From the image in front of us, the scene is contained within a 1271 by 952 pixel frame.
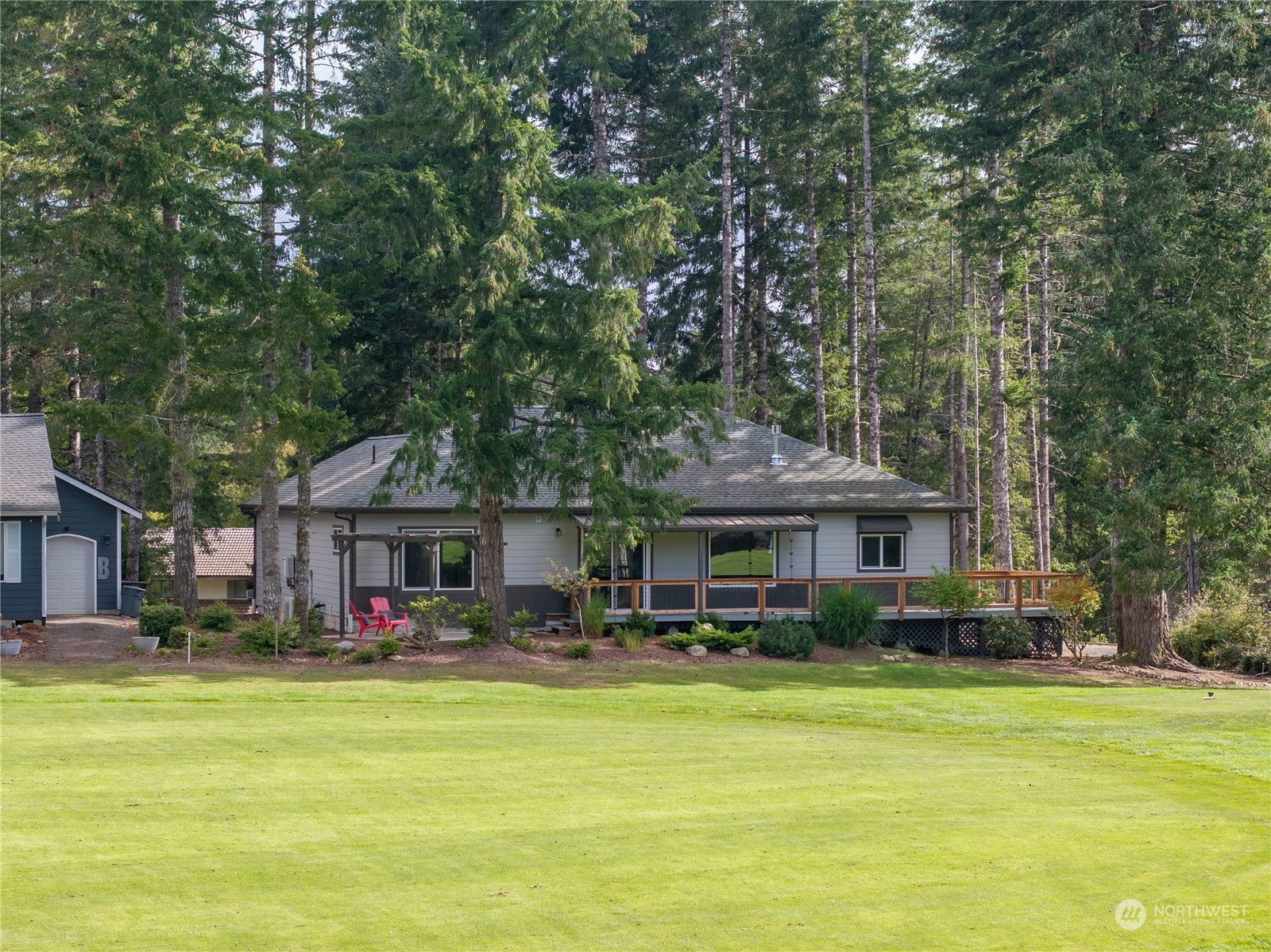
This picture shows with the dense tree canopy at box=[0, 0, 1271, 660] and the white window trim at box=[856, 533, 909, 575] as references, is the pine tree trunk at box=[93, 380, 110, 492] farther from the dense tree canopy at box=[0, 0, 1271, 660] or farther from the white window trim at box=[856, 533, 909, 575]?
the white window trim at box=[856, 533, 909, 575]

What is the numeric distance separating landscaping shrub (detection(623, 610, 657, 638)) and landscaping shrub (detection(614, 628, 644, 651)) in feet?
1.03

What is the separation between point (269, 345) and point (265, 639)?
5.25 metres

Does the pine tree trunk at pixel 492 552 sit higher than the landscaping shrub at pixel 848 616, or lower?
higher

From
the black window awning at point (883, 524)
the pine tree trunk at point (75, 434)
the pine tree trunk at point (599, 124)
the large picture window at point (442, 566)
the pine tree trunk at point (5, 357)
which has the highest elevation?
the pine tree trunk at point (599, 124)

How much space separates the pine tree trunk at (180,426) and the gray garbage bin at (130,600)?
9.94ft

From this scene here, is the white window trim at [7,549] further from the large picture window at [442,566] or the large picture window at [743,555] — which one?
the large picture window at [743,555]

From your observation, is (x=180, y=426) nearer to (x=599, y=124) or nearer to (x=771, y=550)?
(x=771, y=550)

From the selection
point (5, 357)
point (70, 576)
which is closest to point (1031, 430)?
point (70, 576)

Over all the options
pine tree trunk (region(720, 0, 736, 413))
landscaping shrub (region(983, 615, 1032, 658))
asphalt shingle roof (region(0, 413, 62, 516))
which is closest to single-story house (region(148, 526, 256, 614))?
asphalt shingle roof (region(0, 413, 62, 516))

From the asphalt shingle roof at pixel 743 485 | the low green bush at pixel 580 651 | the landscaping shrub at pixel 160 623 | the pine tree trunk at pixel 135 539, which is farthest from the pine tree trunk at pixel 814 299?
the pine tree trunk at pixel 135 539

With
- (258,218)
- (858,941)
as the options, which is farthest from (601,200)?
(858,941)

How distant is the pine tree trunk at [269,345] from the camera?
19.5m

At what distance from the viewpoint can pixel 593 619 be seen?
904 inches

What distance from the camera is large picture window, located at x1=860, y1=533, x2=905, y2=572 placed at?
26484mm
